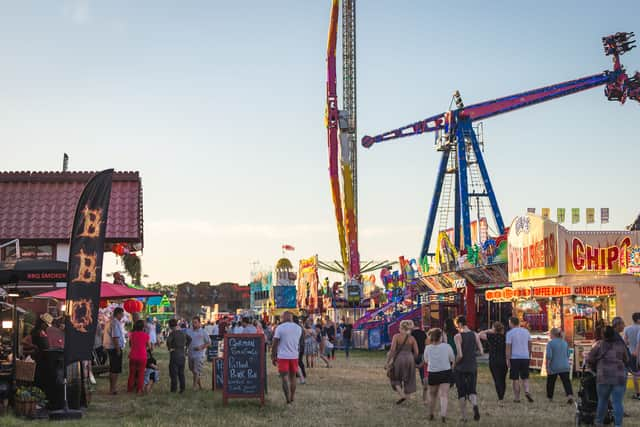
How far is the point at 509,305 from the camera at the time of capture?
36.1 meters

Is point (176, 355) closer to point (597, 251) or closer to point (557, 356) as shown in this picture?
point (557, 356)

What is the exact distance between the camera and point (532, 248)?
1037 inches

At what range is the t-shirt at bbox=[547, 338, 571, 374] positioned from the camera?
1675cm

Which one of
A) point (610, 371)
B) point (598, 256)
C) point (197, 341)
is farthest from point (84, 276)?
point (598, 256)

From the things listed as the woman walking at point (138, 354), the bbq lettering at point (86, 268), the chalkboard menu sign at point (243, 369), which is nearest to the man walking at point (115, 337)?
the woman walking at point (138, 354)

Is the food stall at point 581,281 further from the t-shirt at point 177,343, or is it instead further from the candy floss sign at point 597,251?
the t-shirt at point 177,343

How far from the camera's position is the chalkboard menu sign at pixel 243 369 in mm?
15859

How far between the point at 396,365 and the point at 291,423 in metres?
3.01

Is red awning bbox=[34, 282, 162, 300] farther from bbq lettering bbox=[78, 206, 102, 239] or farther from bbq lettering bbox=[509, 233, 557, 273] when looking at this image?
bbq lettering bbox=[509, 233, 557, 273]

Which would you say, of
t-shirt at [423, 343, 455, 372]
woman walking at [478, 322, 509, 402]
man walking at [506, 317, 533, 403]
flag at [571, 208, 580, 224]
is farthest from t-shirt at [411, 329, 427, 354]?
flag at [571, 208, 580, 224]

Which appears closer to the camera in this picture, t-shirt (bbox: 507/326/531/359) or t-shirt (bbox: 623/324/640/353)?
t-shirt (bbox: 623/324/640/353)

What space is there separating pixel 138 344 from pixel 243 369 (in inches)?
131

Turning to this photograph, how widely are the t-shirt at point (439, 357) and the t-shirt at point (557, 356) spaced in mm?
3875

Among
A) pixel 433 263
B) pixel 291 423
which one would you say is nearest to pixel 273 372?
pixel 291 423
